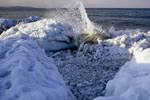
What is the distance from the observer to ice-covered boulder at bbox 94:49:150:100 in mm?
2977

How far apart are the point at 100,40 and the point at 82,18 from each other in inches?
148

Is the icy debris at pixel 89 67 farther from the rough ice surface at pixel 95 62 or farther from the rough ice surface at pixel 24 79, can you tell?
the rough ice surface at pixel 24 79

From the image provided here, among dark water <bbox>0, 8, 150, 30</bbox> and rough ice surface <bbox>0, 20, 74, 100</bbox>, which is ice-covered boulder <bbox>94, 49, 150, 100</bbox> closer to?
rough ice surface <bbox>0, 20, 74, 100</bbox>

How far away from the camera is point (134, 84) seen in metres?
3.55

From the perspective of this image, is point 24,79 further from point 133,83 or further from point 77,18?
point 77,18

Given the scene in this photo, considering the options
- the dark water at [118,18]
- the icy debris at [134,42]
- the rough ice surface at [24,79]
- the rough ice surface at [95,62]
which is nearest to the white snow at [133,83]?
the rough ice surface at [95,62]

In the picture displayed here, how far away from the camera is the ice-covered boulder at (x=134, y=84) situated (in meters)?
2.98

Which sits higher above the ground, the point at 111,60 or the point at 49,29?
the point at 49,29

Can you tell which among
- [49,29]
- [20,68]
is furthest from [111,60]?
[20,68]

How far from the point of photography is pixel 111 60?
6.71 metres

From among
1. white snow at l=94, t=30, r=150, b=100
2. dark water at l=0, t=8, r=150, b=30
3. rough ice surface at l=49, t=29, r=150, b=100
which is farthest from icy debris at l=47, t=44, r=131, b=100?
dark water at l=0, t=8, r=150, b=30

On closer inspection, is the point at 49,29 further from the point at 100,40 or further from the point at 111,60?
the point at 111,60

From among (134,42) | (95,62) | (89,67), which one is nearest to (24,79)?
(89,67)

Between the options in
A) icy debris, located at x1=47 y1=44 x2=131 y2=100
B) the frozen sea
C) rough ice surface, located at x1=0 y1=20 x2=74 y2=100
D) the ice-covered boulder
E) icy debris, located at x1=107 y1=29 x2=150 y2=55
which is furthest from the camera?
icy debris, located at x1=107 y1=29 x2=150 y2=55
